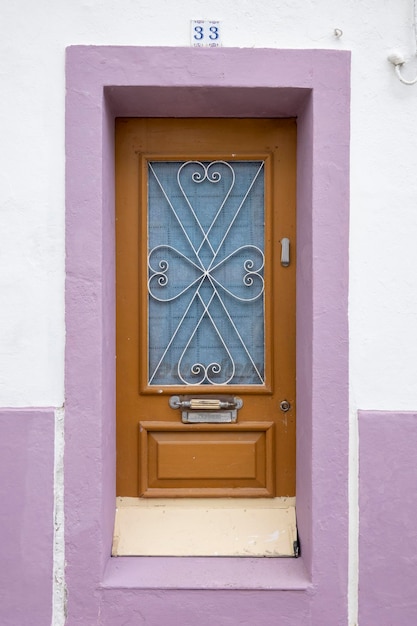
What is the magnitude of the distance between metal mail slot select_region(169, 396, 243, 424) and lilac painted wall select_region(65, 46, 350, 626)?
42cm

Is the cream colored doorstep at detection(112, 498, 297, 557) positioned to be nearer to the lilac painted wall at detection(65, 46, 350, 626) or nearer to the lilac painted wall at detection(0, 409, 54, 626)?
the lilac painted wall at detection(65, 46, 350, 626)

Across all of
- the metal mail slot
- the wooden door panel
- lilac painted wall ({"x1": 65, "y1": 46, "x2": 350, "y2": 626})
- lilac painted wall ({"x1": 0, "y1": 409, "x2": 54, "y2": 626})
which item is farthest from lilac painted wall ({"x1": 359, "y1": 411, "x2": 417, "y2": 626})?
lilac painted wall ({"x1": 0, "y1": 409, "x2": 54, "y2": 626})

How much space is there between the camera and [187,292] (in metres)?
3.17

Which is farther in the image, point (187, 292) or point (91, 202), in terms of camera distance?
point (187, 292)

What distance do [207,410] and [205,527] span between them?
578mm

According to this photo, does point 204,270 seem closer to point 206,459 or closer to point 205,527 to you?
point 206,459

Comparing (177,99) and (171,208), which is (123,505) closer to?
(171,208)

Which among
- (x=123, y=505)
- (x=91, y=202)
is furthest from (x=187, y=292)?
(x=123, y=505)

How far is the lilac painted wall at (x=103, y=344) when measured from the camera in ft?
9.39

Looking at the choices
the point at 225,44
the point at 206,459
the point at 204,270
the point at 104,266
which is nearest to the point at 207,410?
the point at 206,459

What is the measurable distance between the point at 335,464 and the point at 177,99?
188cm

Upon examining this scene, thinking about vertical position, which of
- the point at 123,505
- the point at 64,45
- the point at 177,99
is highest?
the point at 64,45

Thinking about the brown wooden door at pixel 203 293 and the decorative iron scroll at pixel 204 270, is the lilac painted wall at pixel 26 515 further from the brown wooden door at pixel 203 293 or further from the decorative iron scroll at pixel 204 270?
the decorative iron scroll at pixel 204 270

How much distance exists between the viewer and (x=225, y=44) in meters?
2.88
